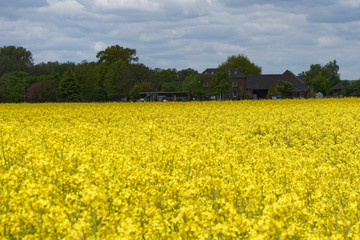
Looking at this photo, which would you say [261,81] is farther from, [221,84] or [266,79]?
[221,84]

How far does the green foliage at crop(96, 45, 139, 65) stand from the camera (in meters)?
118

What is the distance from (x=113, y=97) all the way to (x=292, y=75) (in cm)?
4891

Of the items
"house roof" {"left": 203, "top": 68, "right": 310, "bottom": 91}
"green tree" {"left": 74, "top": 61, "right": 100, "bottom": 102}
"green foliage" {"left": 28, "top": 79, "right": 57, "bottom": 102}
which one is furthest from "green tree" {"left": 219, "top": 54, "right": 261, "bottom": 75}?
"green foliage" {"left": 28, "top": 79, "right": 57, "bottom": 102}

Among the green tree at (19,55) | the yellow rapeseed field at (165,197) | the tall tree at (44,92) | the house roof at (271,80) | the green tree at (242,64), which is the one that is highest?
the green tree at (19,55)

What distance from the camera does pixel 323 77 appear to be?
389 ft

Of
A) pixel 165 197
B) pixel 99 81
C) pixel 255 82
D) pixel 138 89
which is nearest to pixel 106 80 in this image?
pixel 99 81

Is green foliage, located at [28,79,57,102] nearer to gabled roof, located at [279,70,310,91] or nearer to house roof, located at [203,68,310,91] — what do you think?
house roof, located at [203,68,310,91]

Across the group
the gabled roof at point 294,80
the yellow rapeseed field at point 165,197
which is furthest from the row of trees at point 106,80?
the yellow rapeseed field at point 165,197

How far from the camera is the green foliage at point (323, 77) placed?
4572 inches

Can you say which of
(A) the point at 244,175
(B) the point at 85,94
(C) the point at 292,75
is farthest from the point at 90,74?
(A) the point at 244,175

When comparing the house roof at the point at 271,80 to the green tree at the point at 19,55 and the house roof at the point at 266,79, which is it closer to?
the house roof at the point at 266,79

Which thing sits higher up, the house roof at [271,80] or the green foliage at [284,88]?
the house roof at [271,80]

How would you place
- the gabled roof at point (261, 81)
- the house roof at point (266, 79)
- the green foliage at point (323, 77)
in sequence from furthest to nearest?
the green foliage at point (323, 77) < the gabled roof at point (261, 81) < the house roof at point (266, 79)

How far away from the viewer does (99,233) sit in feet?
15.3
